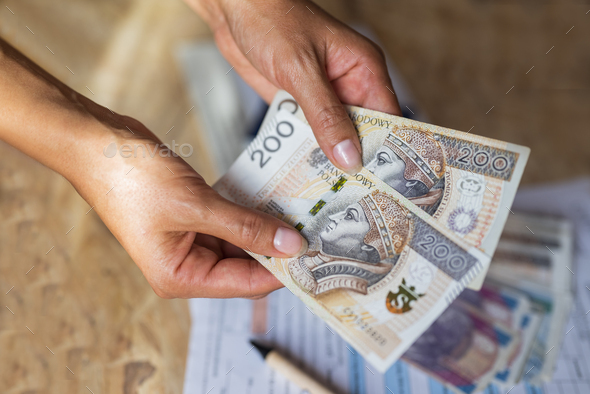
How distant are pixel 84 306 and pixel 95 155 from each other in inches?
16.5

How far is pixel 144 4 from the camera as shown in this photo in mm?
1569

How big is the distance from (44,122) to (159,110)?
2.12ft

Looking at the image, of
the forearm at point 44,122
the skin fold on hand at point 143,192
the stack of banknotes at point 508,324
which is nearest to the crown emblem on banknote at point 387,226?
the skin fold on hand at point 143,192

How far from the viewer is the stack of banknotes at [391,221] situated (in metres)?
0.71

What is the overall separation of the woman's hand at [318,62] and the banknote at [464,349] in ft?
1.40

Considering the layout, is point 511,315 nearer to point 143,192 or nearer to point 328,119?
point 328,119

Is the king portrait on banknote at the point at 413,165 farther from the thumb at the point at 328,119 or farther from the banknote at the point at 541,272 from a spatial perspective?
the banknote at the point at 541,272

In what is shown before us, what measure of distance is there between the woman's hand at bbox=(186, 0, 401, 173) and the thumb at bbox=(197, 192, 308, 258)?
0.63ft

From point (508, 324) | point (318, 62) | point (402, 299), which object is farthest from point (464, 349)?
point (318, 62)

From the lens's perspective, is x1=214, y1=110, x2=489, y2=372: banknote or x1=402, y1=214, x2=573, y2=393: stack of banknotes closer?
Result: x1=214, y1=110, x2=489, y2=372: banknote

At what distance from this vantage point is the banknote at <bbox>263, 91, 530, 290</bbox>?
0.72 metres

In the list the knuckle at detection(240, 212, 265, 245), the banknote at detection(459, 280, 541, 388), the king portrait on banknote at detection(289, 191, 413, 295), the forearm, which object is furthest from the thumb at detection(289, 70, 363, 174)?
the banknote at detection(459, 280, 541, 388)

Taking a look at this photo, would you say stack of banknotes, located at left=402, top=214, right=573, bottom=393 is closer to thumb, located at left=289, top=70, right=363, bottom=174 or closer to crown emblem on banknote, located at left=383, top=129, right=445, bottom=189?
crown emblem on banknote, located at left=383, top=129, right=445, bottom=189

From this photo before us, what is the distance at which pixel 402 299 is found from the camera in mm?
721
